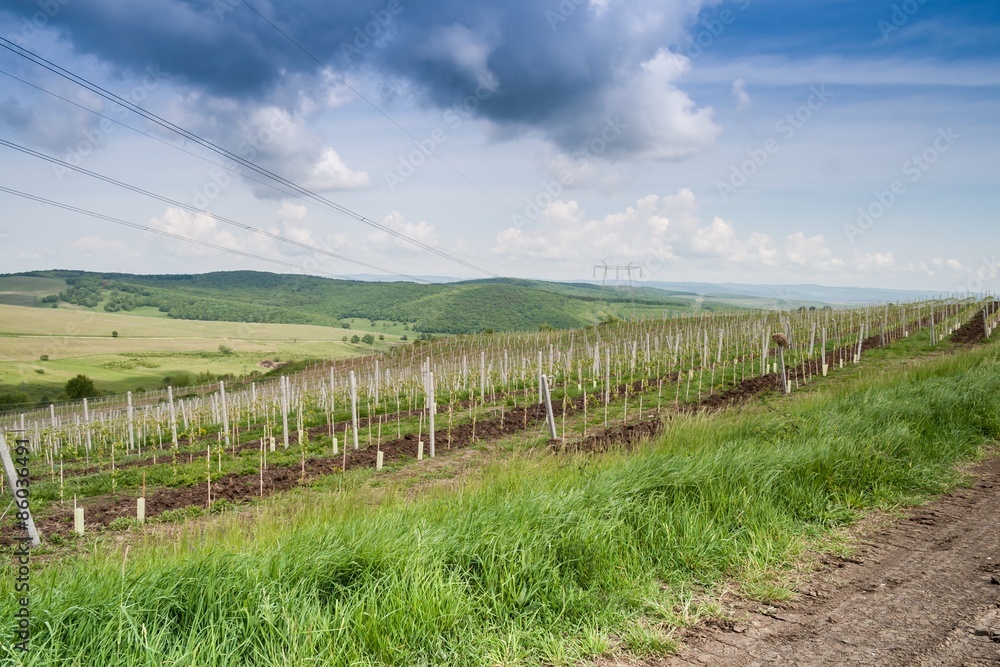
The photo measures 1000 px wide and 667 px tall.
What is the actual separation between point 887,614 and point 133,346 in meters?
92.4

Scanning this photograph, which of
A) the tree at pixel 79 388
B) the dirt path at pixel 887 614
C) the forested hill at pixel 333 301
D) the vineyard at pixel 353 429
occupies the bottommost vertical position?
the tree at pixel 79 388

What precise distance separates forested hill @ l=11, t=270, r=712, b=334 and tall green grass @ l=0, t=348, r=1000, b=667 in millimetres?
96651

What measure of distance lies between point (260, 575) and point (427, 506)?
5.64 ft

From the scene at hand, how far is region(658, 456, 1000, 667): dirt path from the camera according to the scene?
3.53 meters

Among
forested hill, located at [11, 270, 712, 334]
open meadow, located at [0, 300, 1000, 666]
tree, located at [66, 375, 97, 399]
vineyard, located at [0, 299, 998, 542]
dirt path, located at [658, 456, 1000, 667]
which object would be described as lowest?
tree, located at [66, 375, 97, 399]

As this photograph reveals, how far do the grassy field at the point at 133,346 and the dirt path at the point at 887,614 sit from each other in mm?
59454

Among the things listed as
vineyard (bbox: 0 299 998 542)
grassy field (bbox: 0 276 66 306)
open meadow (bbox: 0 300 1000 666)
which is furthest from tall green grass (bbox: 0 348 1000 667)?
grassy field (bbox: 0 276 66 306)

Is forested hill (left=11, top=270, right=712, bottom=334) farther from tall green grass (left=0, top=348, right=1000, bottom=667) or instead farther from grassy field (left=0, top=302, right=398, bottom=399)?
tall green grass (left=0, top=348, right=1000, bottom=667)

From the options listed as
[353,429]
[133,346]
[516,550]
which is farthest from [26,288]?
[516,550]

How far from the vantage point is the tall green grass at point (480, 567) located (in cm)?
334

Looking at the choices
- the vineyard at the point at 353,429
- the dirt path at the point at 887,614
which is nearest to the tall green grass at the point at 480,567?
the dirt path at the point at 887,614

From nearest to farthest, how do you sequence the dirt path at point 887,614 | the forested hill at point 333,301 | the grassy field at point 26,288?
the dirt path at point 887,614 → the forested hill at point 333,301 → the grassy field at point 26,288

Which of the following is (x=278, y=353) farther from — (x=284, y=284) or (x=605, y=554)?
(x=284, y=284)

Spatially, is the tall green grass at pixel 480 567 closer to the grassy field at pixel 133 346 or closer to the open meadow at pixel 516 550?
the open meadow at pixel 516 550
